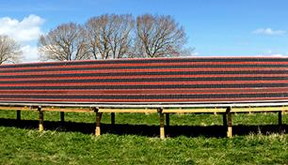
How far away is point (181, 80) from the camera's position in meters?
17.2

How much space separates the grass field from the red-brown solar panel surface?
4.27 feet

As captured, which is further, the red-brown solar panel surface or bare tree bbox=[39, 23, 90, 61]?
bare tree bbox=[39, 23, 90, 61]

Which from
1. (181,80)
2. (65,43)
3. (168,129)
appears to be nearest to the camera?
(181,80)

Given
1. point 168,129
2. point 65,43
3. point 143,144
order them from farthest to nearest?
point 65,43
point 168,129
point 143,144

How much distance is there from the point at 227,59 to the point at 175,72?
2025 millimetres

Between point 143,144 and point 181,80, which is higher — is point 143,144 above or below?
below

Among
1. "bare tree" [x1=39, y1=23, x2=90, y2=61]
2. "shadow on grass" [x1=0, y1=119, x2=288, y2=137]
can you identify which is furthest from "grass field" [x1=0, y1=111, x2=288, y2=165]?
"bare tree" [x1=39, y1=23, x2=90, y2=61]

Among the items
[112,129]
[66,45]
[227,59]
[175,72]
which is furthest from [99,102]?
[66,45]

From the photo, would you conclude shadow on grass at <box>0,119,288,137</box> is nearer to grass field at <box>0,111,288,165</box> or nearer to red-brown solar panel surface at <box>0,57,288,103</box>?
grass field at <box>0,111,288,165</box>

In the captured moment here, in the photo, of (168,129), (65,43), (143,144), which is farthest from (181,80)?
(65,43)

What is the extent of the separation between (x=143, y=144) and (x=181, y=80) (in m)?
3.51

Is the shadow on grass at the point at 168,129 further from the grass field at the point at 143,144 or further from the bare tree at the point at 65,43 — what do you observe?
the bare tree at the point at 65,43

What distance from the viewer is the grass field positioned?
41.0 ft

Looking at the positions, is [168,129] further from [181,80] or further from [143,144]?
[143,144]
